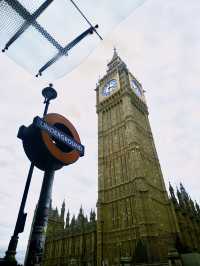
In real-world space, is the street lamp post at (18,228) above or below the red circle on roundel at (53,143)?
below

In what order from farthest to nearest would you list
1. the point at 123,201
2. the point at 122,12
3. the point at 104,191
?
1. the point at 104,191
2. the point at 123,201
3. the point at 122,12

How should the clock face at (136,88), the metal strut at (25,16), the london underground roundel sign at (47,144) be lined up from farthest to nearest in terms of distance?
the clock face at (136,88) < the london underground roundel sign at (47,144) < the metal strut at (25,16)

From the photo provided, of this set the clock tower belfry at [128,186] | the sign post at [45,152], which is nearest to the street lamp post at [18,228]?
the sign post at [45,152]

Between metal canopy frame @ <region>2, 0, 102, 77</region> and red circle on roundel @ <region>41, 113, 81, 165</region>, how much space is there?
1.65 metres

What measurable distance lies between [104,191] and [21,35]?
30.6 metres

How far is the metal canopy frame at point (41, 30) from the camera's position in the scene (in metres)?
3.45

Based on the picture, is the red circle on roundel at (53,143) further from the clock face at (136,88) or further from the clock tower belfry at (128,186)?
the clock face at (136,88)

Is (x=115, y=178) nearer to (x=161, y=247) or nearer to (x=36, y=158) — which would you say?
(x=161, y=247)

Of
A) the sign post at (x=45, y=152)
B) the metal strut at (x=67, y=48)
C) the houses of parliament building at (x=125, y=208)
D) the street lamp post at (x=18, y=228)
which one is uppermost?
the houses of parliament building at (x=125, y=208)

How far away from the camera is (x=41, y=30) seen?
3.79 metres

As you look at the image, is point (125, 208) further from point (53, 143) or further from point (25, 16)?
point (25, 16)

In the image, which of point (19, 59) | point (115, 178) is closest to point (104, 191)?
point (115, 178)

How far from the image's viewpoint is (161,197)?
1272 inches

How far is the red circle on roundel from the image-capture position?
17.6 feet
